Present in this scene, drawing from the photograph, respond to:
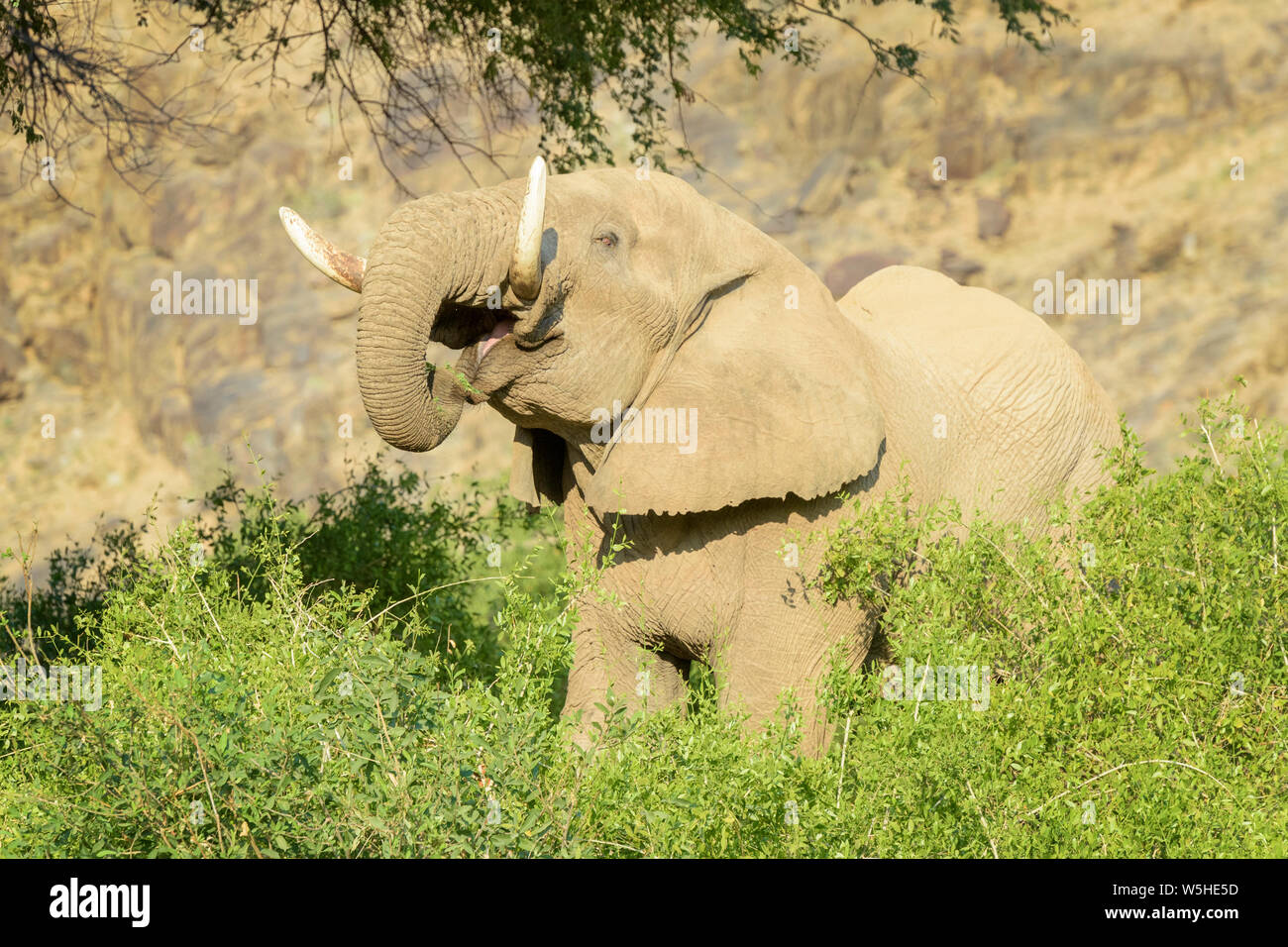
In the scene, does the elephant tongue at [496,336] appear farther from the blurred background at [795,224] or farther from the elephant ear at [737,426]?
the blurred background at [795,224]

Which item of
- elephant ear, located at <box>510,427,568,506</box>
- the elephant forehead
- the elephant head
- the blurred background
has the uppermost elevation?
the blurred background

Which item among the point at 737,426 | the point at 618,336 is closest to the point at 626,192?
the point at 618,336

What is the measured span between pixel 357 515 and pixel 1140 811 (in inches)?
191

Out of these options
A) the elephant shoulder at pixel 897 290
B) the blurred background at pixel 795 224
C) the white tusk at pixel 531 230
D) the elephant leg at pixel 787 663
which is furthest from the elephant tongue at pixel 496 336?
Result: the blurred background at pixel 795 224

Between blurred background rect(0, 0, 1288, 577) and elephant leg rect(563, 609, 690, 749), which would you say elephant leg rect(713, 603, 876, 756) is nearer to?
elephant leg rect(563, 609, 690, 749)

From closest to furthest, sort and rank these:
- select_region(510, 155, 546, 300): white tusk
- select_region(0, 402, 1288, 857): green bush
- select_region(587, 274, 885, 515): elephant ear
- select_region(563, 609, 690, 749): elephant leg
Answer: select_region(0, 402, 1288, 857): green bush, select_region(510, 155, 546, 300): white tusk, select_region(587, 274, 885, 515): elephant ear, select_region(563, 609, 690, 749): elephant leg

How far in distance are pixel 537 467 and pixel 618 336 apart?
82 centimetres

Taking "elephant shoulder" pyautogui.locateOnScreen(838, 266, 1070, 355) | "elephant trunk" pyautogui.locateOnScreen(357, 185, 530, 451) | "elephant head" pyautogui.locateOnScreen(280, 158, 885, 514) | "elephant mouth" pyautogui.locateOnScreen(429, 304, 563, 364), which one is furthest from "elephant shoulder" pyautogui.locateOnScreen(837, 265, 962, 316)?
"elephant trunk" pyautogui.locateOnScreen(357, 185, 530, 451)

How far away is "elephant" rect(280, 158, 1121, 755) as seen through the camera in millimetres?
4414

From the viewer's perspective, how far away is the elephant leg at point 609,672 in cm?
520

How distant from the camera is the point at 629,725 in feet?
13.0

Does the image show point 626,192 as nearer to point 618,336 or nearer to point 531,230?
point 618,336

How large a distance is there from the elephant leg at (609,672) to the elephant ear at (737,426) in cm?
59
